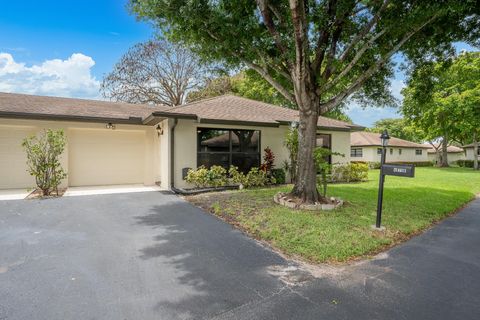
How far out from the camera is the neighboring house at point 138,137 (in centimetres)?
994

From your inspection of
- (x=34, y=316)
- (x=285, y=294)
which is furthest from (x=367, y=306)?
(x=34, y=316)

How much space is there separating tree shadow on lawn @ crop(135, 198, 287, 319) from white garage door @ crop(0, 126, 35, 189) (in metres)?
7.12

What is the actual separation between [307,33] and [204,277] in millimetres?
6404

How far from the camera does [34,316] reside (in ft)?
8.77

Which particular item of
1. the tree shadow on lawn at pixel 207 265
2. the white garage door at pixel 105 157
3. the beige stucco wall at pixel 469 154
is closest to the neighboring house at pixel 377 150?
the beige stucco wall at pixel 469 154

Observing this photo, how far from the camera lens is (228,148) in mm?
10859

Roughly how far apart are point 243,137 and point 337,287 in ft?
27.3

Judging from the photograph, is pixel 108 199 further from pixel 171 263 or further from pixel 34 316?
pixel 34 316

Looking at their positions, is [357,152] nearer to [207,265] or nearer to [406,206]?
A: [406,206]

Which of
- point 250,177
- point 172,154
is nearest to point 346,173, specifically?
point 250,177

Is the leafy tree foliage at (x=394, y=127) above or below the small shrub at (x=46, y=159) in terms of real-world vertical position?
above

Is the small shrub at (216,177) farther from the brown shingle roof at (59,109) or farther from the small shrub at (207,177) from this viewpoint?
the brown shingle roof at (59,109)

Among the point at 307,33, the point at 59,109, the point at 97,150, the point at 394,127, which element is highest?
the point at 394,127

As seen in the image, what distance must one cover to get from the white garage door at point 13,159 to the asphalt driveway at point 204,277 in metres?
5.53
